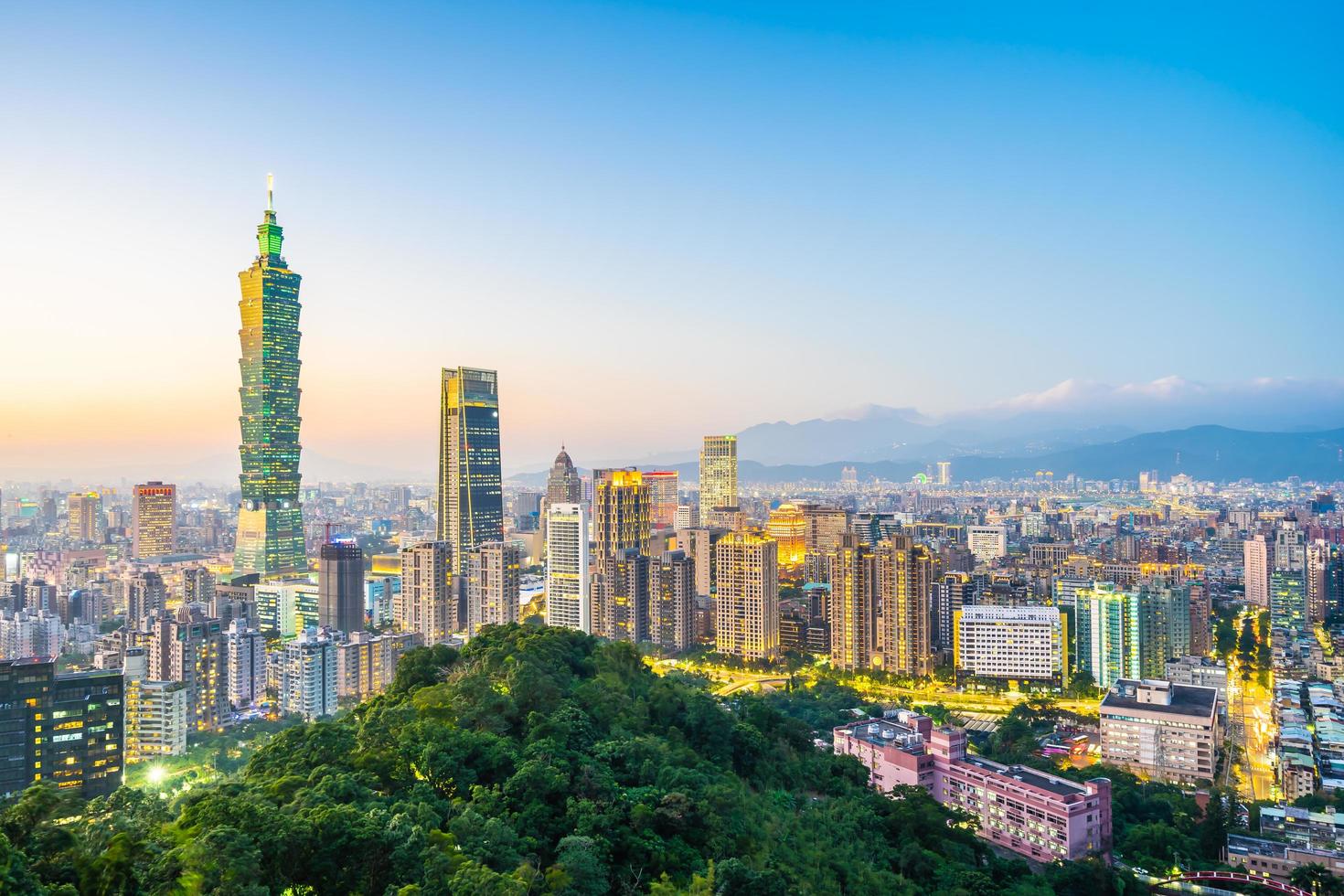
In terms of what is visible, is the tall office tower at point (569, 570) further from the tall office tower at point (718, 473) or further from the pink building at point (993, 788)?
the tall office tower at point (718, 473)

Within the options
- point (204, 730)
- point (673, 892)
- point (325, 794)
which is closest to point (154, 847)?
point (325, 794)

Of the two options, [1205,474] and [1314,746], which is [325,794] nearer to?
[1314,746]

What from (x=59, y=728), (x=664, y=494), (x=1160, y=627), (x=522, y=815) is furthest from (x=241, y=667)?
(x=664, y=494)

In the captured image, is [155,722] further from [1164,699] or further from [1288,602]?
[1288,602]

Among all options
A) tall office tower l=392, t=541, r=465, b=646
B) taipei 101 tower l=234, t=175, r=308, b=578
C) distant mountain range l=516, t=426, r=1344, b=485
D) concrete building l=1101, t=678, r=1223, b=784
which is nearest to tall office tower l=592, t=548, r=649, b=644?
tall office tower l=392, t=541, r=465, b=646

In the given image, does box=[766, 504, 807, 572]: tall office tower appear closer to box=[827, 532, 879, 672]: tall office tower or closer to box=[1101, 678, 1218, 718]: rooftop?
box=[827, 532, 879, 672]: tall office tower

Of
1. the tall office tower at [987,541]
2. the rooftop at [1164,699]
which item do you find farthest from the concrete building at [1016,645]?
the tall office tower at [987,541]
